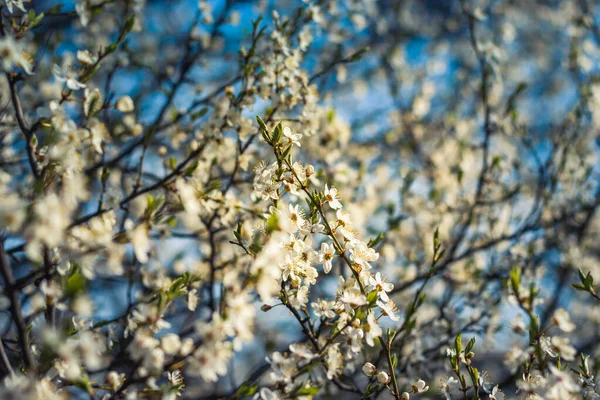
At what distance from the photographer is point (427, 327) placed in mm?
3199

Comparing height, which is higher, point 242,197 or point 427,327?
point 242,197

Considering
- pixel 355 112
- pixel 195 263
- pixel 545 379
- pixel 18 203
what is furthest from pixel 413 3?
pixel 18 203

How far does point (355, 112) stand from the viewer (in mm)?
6770

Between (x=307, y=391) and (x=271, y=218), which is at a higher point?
(x=271, y=218)

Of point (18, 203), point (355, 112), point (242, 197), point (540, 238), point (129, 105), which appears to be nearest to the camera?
point (18, 203)

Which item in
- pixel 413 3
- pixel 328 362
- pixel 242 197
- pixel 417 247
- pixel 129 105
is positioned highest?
pixel 413 3

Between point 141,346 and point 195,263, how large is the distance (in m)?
2.34

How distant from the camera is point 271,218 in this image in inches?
62.4

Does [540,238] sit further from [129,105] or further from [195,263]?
[129,105]

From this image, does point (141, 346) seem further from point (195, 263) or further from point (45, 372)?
point (195, 263)

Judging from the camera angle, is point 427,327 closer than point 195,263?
Yes

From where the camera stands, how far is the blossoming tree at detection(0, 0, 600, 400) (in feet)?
5.12

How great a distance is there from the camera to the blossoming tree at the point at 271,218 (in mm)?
1562

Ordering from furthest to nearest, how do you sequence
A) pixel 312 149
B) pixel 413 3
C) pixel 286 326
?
pixel 413 3 < pixel 286 326 < pixel 312 149
